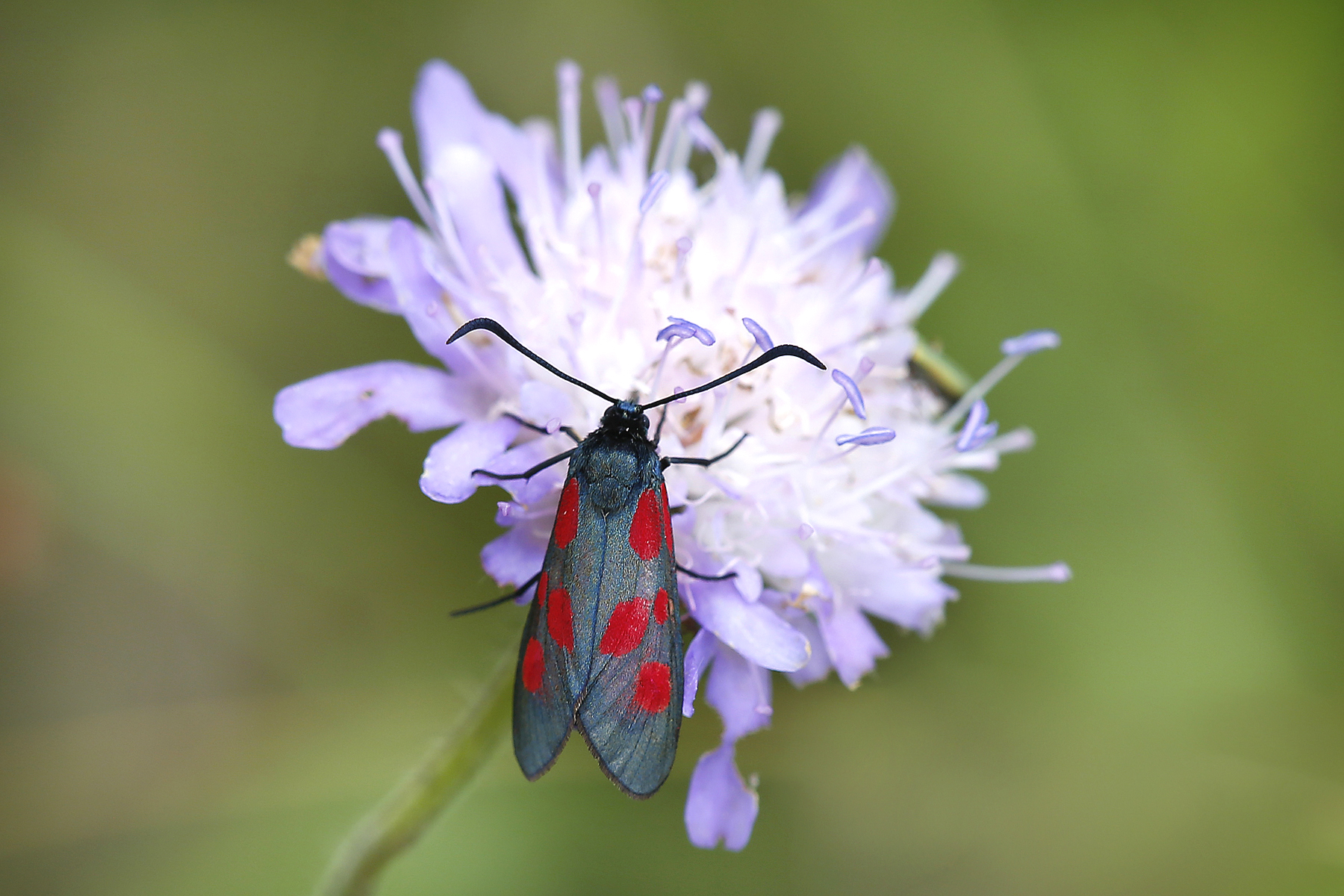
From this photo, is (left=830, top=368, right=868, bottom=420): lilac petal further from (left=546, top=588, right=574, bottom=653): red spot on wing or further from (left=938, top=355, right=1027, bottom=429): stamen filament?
(left=546, top=588, right=574, bottom=653): red spot on wing

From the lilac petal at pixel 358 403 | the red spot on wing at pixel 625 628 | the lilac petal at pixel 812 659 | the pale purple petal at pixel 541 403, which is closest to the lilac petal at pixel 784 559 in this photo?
the lilac petal at pixel 812 659

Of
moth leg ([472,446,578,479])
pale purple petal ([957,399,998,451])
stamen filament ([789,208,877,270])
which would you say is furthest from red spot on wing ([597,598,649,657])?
stamen filament ([789,208,877,270])

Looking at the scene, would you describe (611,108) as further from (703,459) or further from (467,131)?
(703,459)

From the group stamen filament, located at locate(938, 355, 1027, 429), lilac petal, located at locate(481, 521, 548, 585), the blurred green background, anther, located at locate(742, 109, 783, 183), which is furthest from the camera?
the blurred green background

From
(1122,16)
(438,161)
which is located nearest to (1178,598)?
(1122,16)

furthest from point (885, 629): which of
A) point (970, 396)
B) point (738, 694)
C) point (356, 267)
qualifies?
point (356, 267)
